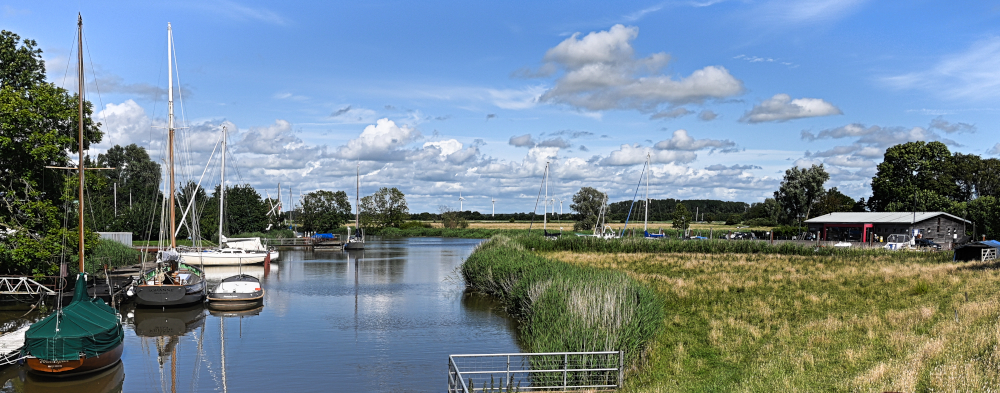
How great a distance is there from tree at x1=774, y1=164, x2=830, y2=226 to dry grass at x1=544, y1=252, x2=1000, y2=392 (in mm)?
74028

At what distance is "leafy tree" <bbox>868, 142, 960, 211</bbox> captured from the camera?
92.8 m

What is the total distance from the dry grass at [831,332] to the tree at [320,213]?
90157 mm

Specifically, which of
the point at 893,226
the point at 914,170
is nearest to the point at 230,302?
the point at 893,226

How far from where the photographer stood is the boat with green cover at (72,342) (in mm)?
20016

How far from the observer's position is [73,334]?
20.4 metres

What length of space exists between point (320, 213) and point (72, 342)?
10735cm

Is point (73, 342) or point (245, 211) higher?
point (245, 211)

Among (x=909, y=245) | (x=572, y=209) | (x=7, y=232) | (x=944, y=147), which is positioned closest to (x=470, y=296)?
(x=7, y=232)

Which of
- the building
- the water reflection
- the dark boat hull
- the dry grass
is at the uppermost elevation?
the building

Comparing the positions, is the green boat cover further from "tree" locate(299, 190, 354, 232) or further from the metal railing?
"tree" locate(299, 190, 354, 232)

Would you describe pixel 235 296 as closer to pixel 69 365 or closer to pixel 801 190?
pixel 69 365

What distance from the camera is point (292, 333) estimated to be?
29422mm

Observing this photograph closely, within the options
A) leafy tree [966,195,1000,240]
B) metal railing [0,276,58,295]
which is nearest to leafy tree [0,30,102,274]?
metal railing [0,276,58,295]

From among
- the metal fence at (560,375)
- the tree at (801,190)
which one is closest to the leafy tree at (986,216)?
the tree at (801,190)
